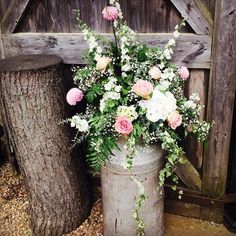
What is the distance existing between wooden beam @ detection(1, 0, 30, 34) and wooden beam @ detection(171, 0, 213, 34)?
1.22m

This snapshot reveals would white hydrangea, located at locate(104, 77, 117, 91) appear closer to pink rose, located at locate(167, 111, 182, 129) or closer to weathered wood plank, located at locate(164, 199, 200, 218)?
pink rose, located at locate(167, 111, 182, 129)

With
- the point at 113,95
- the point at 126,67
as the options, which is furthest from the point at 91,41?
the point at 113,95

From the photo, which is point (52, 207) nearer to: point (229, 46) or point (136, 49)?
point (136, 49)

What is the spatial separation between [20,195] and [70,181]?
0.85 metres

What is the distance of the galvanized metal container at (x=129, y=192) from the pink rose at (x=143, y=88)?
0.39 m

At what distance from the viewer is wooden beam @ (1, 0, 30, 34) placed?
277cm

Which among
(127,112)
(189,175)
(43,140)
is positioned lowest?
(189,175)

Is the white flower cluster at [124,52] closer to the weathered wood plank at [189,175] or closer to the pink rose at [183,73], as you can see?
the pink rose at [183,73]

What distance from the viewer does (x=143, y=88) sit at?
2.02 metres

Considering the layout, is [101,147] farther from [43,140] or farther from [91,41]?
[91,41]

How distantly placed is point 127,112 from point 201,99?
810 mm

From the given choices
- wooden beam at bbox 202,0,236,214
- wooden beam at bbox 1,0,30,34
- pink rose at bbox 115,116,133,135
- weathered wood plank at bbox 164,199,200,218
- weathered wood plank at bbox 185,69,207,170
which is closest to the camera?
pink rose at bbox 115,116,133,135

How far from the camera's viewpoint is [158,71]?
84.3 inches

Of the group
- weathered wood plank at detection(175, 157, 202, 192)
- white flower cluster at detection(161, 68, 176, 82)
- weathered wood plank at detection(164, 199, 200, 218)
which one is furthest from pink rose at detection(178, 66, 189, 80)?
weathered wood plank at detection(164, 199, 200, 218)
